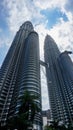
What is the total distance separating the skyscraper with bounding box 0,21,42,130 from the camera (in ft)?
296

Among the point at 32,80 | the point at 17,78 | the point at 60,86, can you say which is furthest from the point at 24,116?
the point at 60,86

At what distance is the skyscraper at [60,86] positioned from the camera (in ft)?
375

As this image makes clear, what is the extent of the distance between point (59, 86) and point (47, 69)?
101 ft

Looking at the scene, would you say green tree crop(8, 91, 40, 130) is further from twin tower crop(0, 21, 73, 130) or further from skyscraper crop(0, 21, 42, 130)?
skyscraper crop(0, 21, 42, 130)

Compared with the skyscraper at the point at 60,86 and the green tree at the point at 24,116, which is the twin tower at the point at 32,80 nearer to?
the skyscraper at the point at 60,86

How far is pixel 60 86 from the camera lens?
134250 mm

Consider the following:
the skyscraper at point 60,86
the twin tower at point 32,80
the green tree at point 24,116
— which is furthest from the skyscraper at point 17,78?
the green tree at point 24,116

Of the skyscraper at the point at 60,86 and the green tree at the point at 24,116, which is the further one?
the skyscraper at the point at 60,86

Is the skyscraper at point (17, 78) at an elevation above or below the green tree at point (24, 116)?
above

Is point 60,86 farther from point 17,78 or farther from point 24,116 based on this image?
point 24,116

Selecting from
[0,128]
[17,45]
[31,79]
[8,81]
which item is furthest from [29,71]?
[0,128]

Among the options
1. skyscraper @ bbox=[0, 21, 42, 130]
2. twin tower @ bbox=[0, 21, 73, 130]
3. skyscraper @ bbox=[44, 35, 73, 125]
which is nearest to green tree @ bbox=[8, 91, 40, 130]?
twin tower @ bbox=[0, 21, 73, 130]

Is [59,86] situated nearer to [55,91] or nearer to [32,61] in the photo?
[55,91]

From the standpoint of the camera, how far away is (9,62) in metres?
124
